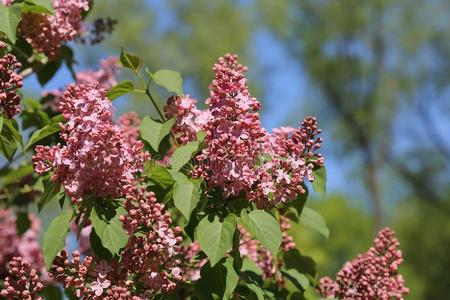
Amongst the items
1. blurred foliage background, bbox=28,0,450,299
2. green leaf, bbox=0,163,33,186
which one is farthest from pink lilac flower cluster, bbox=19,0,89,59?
blurred foliage background, bbox=28,0,450,299

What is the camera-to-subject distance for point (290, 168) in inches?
89.6

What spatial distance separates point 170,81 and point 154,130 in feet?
0.68

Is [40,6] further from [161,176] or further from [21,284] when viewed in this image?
[21,284]

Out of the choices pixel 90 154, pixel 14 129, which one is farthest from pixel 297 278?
pixel 14 129

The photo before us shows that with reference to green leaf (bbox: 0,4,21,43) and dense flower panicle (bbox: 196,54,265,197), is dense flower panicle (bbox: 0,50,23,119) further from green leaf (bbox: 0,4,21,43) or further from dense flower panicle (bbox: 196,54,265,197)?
dense flower panicle (bbox: 196,54,265,197)

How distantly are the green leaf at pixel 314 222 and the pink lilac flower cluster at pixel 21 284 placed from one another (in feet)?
3.36

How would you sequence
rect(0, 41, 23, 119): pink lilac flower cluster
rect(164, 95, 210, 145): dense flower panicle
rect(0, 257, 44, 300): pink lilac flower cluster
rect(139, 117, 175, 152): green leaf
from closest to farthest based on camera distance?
rect(0, 257, 44, 300): pink lilac flower cluster
rect(0, 41, 23, 119): pink lilac flower cluster
rect(139, 117, 175, 152): green leaf
rect(164, 95, 210, 145): dense flower panicle

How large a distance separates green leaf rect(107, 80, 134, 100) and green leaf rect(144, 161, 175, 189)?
1.36 feet

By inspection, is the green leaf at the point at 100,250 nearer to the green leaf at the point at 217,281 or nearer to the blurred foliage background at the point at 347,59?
the green leaf at the point at 217,281

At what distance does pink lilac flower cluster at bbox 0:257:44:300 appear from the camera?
2.19 metres

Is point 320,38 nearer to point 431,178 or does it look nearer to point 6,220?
point 431,178

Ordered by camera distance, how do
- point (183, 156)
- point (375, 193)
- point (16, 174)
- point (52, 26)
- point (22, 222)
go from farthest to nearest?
point (375, 193) → point (16, 174) → point (22, 222) → point (52, 26) → point (183, 156)

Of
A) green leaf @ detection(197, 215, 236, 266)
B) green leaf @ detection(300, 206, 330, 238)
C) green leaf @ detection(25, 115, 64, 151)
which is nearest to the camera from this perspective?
green leaf @ detection(197, 215, 236, 266)

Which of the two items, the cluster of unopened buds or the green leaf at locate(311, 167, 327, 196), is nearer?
the cluster of unopened buds
